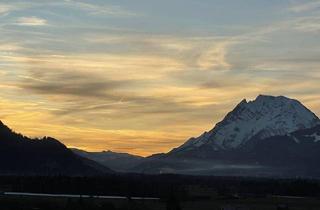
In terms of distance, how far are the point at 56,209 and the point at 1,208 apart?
15.3 m

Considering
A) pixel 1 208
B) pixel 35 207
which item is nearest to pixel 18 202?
pixel 35 207

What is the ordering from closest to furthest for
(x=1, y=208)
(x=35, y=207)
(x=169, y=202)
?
(x=169, y=202), (x=1, y=208), (x=35, y=207)

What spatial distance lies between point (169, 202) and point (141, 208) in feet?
139

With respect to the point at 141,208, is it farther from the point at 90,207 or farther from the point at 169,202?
the point at 169,202

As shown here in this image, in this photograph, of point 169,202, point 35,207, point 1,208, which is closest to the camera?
point 169,202

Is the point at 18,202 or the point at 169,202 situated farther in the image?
the point at 18,202

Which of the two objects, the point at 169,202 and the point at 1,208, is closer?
the point at 169,202

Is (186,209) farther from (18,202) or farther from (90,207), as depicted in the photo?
(18,202)


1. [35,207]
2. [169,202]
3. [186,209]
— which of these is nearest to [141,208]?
[186,209]

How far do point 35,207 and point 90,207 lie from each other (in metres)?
16.5

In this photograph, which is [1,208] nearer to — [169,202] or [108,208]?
[108,208]

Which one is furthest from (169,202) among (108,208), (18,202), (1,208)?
(18,202)

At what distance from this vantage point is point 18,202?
19600 cm

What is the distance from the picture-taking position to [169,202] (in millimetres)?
149500
